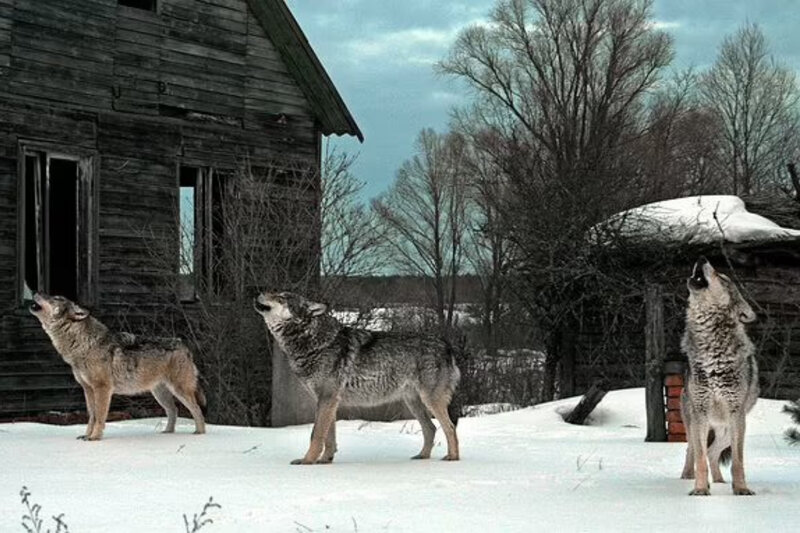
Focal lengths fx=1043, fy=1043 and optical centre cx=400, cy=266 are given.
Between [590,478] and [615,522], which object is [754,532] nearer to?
[615,522]

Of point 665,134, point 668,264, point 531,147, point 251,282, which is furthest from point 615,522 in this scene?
point 665,134

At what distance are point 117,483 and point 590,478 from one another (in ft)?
11.9

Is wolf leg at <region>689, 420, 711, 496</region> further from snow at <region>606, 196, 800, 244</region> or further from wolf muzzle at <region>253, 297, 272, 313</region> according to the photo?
snow at <region>606, 196, 800, 244</region>

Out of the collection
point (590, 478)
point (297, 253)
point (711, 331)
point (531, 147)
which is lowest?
point (590, 478)

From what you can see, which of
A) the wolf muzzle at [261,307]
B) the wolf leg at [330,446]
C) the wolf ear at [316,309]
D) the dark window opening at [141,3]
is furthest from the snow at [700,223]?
the wolf muzzle at [261,307]

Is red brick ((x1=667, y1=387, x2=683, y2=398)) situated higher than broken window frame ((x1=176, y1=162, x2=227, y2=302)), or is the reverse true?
broken window frame ((x1=176, y1=162, x2=227, y2=302))

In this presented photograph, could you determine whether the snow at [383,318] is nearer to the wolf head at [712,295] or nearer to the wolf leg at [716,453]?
the wolf leg at [716,453]

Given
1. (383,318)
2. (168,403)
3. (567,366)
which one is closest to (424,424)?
(168,403)

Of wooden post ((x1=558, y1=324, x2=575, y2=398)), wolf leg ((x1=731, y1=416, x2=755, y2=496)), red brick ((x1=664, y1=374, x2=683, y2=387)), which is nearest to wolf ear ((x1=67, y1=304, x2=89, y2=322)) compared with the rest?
wolf leg ((x1=731, y1=416, x2=755, y2=496))

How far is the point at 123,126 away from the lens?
55.6 feet

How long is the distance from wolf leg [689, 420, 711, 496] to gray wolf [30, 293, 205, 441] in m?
5.48

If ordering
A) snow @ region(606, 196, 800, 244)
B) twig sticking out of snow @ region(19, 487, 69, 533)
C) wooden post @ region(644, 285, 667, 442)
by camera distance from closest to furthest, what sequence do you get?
twig sticking out of snow @ region(19, 487, 69, 533)
wooden post @ region(644, 285, 667, 442)
snow @ region(606, 196, 800, 244)

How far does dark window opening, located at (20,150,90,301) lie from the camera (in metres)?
16.0

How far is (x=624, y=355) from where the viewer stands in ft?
69.3
